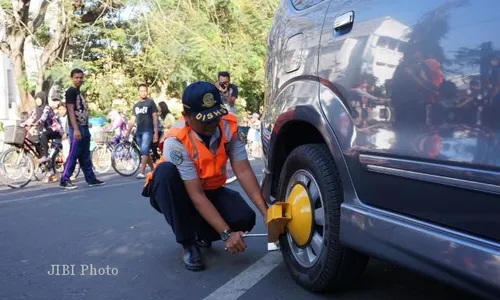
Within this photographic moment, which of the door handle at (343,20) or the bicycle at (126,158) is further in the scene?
the bicycle at (126,158)

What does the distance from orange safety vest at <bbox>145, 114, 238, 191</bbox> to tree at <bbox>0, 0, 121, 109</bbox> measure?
9.24 metres

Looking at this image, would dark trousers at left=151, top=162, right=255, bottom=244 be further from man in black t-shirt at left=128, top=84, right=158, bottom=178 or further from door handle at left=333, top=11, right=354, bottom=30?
man in black t-shirt at left=128, top=84, right=158, bottom=178

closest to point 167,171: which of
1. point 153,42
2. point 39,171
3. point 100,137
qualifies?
point 39,171

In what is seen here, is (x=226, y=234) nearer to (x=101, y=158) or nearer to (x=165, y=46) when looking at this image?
(x=101, y=158)

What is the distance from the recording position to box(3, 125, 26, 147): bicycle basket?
7.89 metres

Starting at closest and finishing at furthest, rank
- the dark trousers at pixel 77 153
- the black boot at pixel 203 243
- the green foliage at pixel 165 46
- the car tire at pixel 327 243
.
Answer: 1. the car tire at pixel 327 243
2. the black boot at pixel 203 243
3. the dark trousers at pixel 77 153
4. the green foliage at pixel 165 46

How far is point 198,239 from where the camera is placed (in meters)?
3.72

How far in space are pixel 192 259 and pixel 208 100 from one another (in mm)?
1029

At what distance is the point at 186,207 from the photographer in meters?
3.41

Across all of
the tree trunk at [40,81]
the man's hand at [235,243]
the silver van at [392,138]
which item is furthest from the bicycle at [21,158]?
the tree trunk at [40,81]

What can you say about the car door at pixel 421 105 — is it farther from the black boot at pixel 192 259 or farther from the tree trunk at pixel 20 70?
the tree trunk at pixel 20 70

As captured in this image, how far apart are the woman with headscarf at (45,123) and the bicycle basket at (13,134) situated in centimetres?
39

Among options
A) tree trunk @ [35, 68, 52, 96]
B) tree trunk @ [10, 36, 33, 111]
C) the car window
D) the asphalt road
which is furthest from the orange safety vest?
tree trunk @ [10, 36, 33, 111]

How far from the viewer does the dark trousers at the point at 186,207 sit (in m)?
3.34
